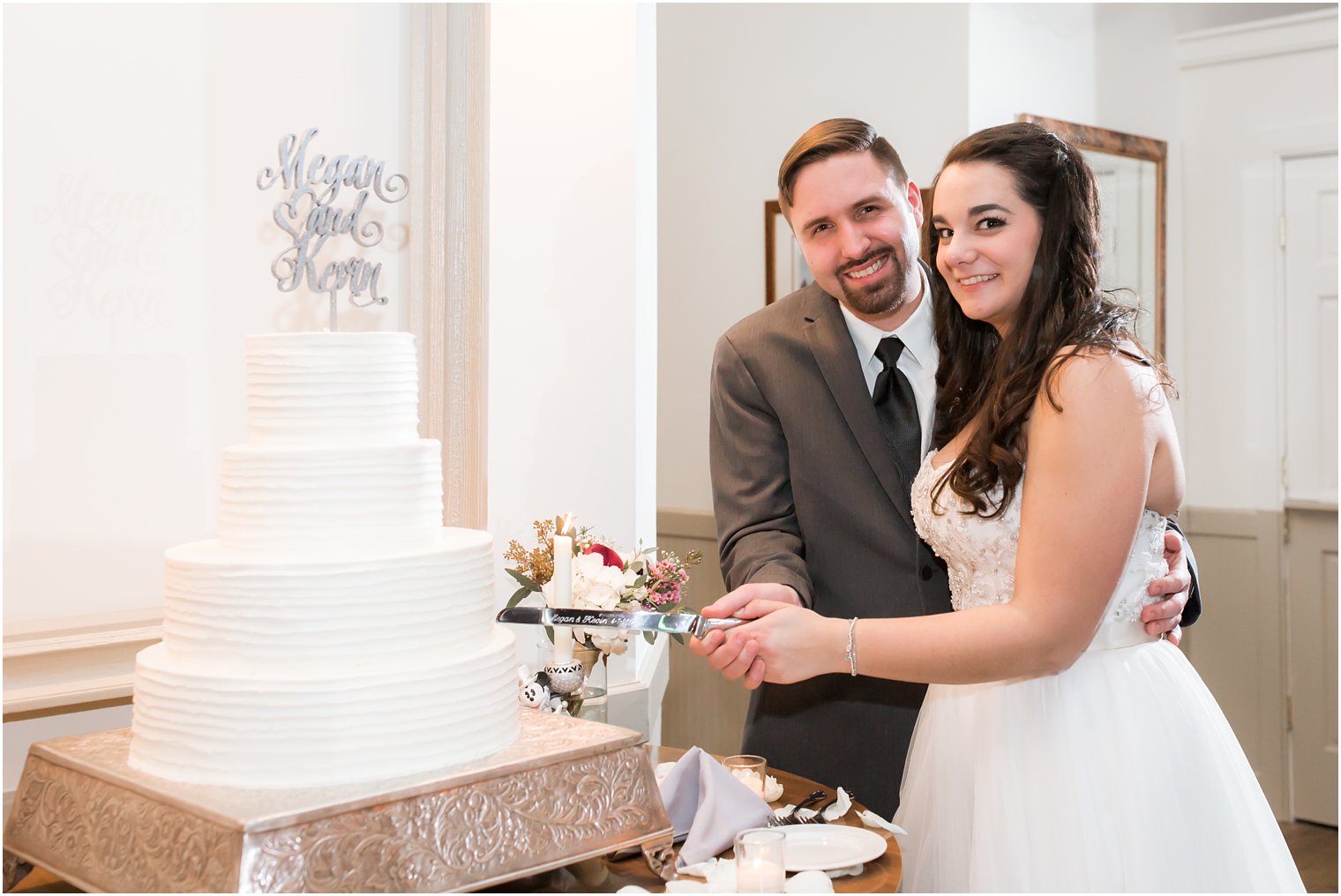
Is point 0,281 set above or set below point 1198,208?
below

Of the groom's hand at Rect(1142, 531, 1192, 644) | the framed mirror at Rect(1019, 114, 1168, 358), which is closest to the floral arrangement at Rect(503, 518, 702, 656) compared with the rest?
the groom's hand at Rect(1142, 531, 1192, 644)

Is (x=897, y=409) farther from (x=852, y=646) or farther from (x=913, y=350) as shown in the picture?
(x=852, y=646)

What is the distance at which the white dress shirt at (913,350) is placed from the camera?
2.65 meters

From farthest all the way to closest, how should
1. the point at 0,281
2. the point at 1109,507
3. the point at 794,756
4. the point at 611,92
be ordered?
the point at 611,92, the point at 794,756, the point at 0,281, the point at 1109,507

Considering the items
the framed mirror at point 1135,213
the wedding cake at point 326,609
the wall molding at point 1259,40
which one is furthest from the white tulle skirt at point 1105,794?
the wall molding at point 1259,40

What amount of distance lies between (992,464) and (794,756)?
3.31 feet

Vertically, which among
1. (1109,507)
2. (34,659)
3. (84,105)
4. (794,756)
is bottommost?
(794,756)

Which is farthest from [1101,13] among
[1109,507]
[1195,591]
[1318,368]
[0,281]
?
[0,281]

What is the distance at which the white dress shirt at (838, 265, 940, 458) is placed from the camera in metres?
2.65

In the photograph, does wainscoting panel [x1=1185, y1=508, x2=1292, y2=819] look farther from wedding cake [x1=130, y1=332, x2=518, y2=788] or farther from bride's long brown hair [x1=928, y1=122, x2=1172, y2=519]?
wedding cake [x1=130, y1=332, x2=518, y2=788]

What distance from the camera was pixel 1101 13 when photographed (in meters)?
5.36

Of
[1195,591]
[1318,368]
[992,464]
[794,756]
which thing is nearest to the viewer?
[992,464]

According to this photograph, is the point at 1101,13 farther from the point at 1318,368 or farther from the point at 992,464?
the point at 992,464

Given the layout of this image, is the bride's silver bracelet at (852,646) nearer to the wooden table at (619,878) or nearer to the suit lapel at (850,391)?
the wooden table at (619,878)
